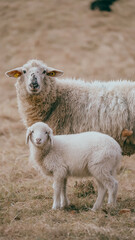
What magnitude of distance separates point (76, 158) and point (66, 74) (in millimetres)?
9173

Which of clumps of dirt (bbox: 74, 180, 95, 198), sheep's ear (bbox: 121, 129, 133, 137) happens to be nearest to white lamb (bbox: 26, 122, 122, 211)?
clumps of dirt (bbox: 74, 180, 95, 198)

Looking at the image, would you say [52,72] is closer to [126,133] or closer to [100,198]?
[126,133]

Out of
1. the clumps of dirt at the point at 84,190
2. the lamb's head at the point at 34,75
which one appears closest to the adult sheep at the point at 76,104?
the lamb's head at the point at 34,75

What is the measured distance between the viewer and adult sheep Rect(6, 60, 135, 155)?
468cm

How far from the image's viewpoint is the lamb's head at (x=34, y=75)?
476 cm

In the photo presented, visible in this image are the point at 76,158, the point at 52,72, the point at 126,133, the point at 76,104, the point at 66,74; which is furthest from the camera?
the point at 66,74

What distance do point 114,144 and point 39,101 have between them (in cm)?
156

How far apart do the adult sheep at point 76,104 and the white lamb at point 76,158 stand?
2.84ft

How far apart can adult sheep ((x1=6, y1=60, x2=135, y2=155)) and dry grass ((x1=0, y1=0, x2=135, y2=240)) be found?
760mm

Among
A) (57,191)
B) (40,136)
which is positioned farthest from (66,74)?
(57,191)

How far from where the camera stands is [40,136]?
3.71 meters

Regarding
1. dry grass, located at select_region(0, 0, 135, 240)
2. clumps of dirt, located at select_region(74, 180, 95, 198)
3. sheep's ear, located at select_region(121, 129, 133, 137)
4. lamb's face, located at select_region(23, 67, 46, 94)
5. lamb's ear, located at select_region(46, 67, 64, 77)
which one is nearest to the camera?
dry grass, located at select_region(0, 0, 135, 240)

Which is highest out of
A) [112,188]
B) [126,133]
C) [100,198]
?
[126,133]

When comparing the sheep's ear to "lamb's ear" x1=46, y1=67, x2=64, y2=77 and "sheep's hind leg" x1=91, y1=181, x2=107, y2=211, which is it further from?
"lamb's ear" x1=46, y1=67, x2=64, y2=77
